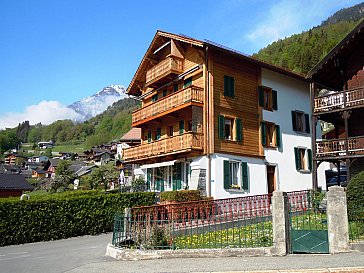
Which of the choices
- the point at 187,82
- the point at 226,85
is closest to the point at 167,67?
the point at 187,82

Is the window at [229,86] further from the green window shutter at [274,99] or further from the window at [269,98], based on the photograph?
the green window shutter at [274,99]

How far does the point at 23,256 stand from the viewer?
523 inches

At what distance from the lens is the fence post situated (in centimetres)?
1007

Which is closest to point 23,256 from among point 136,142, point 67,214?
point 67,214

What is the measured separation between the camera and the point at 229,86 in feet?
78.6

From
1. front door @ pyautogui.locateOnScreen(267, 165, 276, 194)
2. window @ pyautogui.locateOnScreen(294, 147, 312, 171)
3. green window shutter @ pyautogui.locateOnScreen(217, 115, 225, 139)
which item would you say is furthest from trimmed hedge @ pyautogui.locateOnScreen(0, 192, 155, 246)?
window @ pyautogui.locateOnScreen(294, 147, 312, 171)

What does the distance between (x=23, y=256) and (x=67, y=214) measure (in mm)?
4630

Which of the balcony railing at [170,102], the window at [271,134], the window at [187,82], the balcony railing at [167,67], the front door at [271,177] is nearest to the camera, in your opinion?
the balcony railing at [170,102]

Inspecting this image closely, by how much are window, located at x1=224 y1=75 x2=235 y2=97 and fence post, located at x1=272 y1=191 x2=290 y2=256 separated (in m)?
14.1

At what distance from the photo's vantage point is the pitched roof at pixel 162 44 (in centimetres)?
2300

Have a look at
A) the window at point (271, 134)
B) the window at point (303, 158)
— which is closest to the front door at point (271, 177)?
the window at point (271, 134)

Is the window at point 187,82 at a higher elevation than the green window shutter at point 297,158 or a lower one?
higher

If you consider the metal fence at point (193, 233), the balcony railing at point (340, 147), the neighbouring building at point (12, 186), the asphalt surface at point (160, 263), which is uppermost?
the balcony railing at point (340, 147)

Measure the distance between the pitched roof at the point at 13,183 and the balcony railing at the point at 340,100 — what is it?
28456 mm
